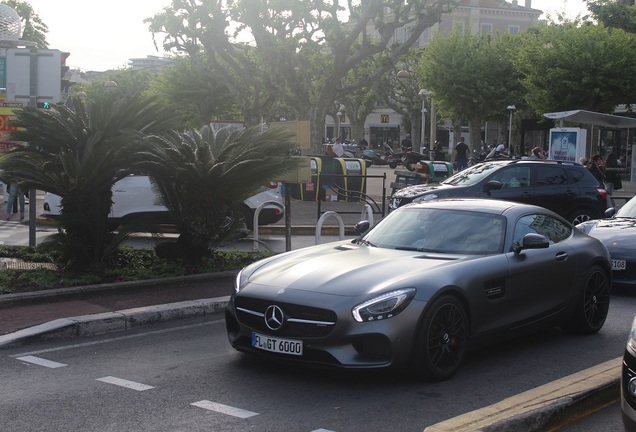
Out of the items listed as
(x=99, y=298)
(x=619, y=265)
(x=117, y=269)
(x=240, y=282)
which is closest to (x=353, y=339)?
(x=240, y=282)

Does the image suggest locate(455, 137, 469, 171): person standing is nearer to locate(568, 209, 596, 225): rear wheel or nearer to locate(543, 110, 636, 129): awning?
locate(543, 110, 636, 129): awning

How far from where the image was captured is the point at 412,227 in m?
8.21

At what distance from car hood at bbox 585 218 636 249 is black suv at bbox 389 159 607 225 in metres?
4.65

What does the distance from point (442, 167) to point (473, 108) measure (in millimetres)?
28798

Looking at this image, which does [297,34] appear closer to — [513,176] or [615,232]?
[513,176]

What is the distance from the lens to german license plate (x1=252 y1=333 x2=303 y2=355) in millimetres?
6594

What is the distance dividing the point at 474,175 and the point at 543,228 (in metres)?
9.39

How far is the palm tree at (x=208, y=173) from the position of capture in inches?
451

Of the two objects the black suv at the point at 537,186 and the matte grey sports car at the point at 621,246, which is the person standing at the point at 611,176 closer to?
the black suv at the point at 537,186

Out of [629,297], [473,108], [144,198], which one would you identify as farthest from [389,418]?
[473,108]

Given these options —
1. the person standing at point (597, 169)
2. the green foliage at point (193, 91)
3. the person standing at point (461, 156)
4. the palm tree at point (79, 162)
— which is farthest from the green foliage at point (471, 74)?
the palm tree at point (79, 162)

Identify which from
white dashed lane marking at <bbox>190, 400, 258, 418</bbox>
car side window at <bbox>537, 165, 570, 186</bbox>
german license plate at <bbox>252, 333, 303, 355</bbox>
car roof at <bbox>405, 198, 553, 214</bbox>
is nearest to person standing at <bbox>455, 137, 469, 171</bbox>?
car side window at <bbox>537, 165, 570, 186</bbox>

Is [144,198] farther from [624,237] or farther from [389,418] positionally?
[389,418]

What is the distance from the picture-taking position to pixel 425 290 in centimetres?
668
